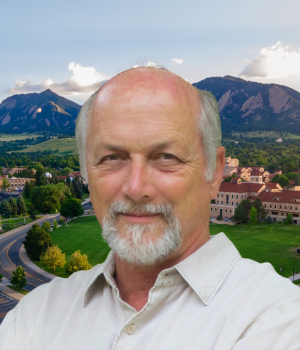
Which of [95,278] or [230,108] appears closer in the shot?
[95,278]

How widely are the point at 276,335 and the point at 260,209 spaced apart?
21837 mm

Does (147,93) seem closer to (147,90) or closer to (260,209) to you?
(147,90)

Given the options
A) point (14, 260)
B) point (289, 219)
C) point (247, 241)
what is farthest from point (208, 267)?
point (289, 219)

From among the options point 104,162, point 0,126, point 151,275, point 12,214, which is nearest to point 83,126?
point 104,162

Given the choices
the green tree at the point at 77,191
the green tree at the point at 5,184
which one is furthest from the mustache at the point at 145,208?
the green tree at the point at 5,184

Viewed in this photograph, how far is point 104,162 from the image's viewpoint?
836mm

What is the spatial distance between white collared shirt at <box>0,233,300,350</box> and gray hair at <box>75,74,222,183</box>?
187 mm

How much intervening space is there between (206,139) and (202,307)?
377 mm

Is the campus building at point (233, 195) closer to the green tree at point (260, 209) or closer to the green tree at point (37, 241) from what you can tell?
the green tree at point (260, 209)

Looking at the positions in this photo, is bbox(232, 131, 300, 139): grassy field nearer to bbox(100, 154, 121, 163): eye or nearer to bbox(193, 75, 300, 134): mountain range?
bbox(193, 75, 300, 134): mountain range

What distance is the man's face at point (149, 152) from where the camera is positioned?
780 mm

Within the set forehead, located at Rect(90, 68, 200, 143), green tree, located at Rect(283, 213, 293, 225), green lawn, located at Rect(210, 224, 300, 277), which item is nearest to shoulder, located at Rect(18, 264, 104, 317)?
forehead, located at Rect(90, 68, 200, 143)

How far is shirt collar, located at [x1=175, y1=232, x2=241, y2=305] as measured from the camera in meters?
0.74

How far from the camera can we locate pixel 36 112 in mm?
127375
